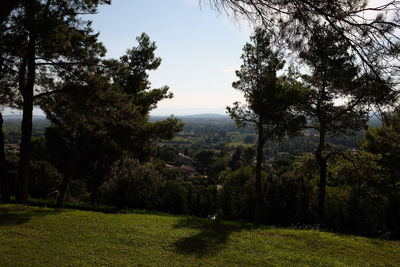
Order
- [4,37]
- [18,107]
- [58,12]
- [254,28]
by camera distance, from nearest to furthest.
Result: [254,28], [4,37], [58,12], [18,107]

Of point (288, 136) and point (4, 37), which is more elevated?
point (4, 37)

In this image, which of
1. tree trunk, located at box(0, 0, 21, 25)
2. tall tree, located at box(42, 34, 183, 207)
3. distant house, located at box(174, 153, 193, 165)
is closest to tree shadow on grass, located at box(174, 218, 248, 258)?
tall tree, located at box(42, 34, 183, 207)

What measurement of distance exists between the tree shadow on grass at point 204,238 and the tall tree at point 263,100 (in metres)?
4.07

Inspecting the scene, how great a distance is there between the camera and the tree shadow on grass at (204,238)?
6086 mm

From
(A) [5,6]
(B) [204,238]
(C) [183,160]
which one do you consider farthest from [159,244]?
(C) [183,160]

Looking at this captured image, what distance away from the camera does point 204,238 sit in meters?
7.10

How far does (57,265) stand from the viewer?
15.8 ft

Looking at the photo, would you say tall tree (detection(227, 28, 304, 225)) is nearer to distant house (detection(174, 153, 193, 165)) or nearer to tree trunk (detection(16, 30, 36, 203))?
tree trunk (detection(16, 30, 36, 203))

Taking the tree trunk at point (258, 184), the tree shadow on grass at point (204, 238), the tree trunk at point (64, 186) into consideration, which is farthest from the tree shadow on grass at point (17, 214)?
the tree trunk at point (258, 184)

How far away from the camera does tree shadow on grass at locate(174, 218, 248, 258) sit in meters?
6.09

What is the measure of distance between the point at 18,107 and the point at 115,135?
4087 millimetres

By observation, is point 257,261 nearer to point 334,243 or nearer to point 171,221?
point 334,243

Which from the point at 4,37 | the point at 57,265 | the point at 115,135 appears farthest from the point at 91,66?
the point at 57,265

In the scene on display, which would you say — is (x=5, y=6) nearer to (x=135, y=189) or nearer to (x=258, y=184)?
(x=258, y=184)
